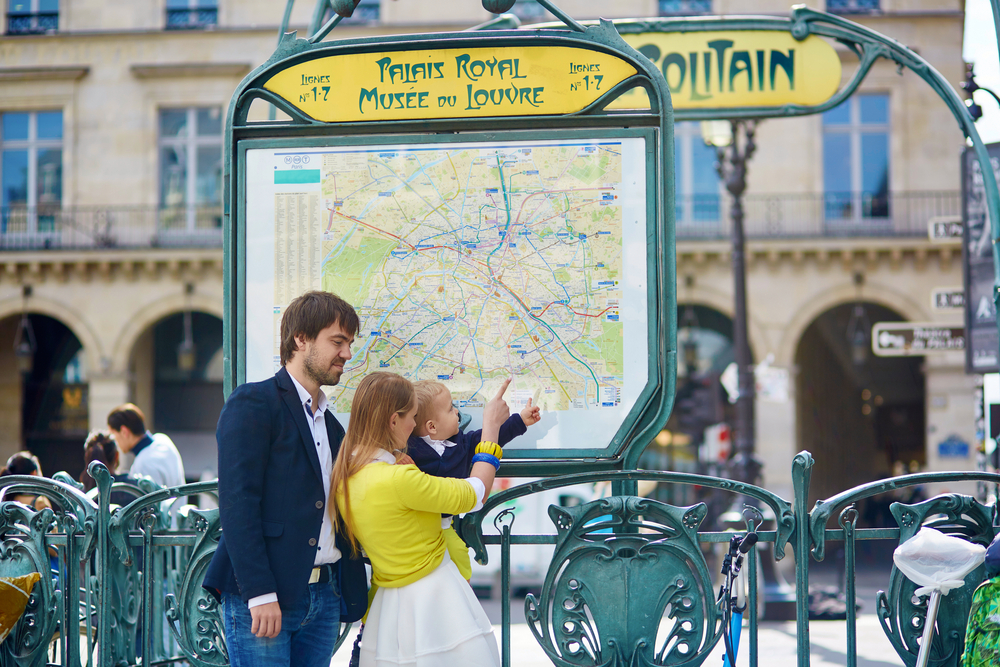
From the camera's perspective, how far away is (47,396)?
27062mm

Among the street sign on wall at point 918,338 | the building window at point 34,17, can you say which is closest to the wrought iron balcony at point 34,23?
the building window at point 34,17

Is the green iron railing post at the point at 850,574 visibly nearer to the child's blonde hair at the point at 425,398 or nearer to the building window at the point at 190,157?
the child's blonde hair at the point at 425,398

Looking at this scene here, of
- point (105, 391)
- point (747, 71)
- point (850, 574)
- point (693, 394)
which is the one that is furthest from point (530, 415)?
point (105, 391)

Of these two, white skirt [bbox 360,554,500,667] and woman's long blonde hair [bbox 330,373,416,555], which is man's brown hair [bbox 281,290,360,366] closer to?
woman's long blonde hair [bbox 330,373,416,555]

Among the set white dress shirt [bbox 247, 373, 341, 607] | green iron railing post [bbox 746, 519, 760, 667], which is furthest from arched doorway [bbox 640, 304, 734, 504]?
white dress shirt [bbox 247, 373, 341, 607]

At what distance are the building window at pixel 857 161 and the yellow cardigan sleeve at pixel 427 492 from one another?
22061mm

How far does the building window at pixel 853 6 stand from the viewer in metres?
24.3

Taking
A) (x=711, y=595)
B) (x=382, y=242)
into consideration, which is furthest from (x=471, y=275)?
(x=711, y=595)

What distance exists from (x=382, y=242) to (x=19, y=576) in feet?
6.84

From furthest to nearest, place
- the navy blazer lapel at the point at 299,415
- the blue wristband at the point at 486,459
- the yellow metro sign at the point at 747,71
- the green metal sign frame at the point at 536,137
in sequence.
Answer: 1. the yellow metro sign at the point at 747,71
2. the green metal sign frame at the point at 536,137
3. the blue wristband at the point at 486,459
4. the navy blazer lapel at the point at 299,415

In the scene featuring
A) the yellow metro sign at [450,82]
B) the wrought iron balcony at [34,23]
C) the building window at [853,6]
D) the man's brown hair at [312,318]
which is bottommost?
the man's brown hair at [312,318]

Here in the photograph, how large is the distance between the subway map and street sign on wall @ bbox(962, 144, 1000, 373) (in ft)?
18.0

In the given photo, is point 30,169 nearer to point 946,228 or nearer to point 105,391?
point 105,391

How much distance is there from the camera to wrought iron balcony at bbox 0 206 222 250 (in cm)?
2481
